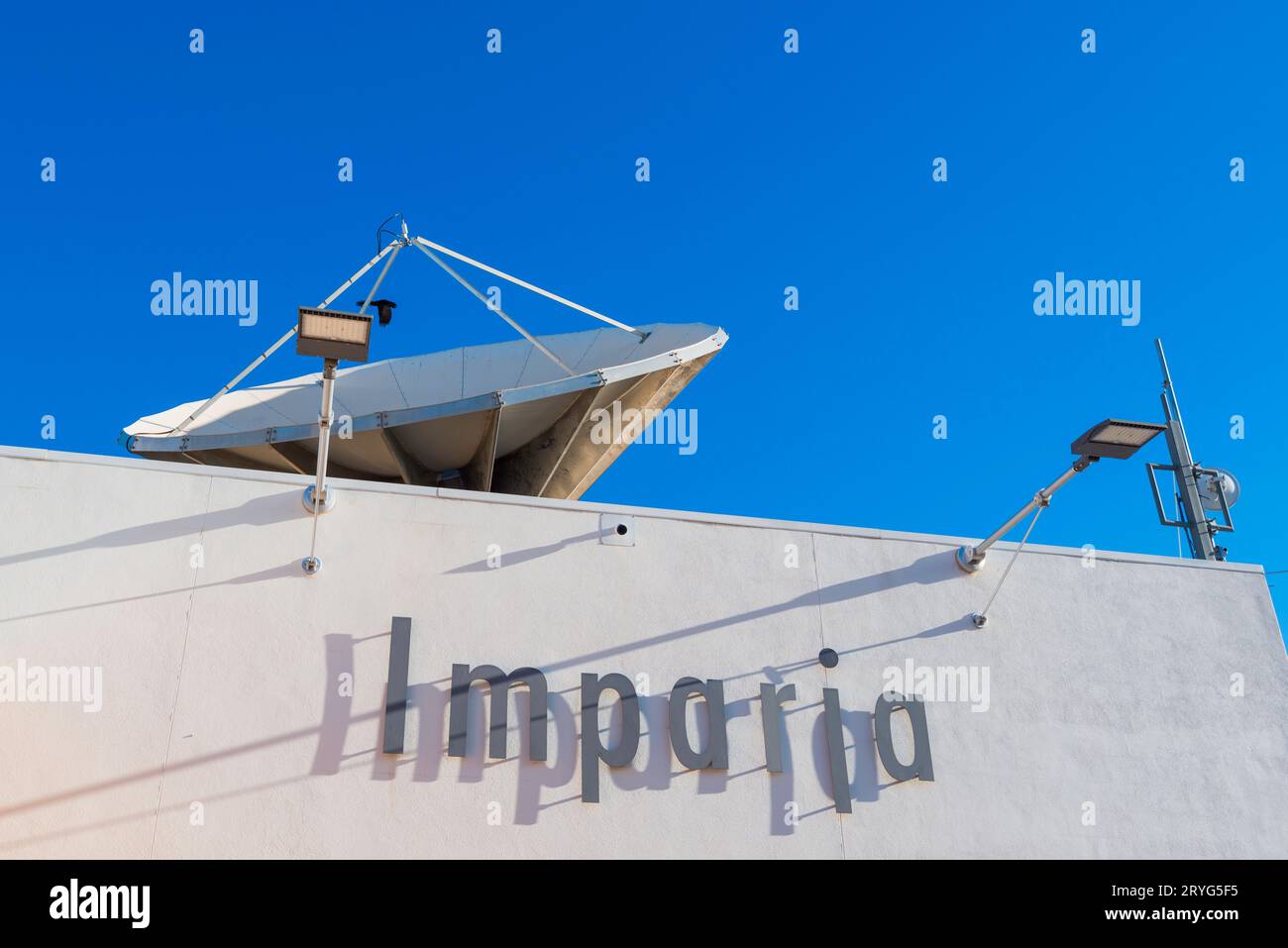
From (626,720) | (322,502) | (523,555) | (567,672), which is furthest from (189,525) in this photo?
(626,720)

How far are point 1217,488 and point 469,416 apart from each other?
36.4 ft

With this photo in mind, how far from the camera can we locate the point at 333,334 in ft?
36.3

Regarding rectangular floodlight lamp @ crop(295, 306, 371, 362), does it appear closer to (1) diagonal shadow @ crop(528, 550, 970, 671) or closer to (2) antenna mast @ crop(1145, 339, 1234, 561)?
(1) diagonal shadow @ crop(528, 550, 970, 671)

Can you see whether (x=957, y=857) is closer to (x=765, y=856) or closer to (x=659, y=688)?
(x=765, y=856)

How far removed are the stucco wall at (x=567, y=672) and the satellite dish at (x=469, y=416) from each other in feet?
8.47

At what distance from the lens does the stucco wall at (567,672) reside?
11.4 meters

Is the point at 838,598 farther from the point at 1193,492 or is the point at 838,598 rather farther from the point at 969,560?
the point at 1193,492

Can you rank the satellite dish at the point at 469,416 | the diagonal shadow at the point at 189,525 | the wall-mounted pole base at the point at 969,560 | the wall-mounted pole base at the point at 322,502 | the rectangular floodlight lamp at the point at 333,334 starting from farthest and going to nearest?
the satellite dish at the point at 469,416, the wall-mounted pole base at the point at 969,560, the wall-mounted pole base at the point at 322,502, the diagonal shadow at the point at 189,525, the rectangular floodlight lamp at the point at 333,334

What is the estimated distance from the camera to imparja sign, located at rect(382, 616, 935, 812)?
12.2m

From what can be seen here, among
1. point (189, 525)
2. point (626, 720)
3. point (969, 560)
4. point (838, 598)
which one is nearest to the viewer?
point (189, 525)

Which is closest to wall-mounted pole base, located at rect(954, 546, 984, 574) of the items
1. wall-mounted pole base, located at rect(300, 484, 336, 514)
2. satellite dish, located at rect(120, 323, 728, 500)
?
satellite dish, located at rect(120, 323, 728, 500)

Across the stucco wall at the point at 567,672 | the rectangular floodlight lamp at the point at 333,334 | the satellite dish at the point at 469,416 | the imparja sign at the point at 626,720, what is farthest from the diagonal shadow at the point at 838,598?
the rectangular floodlight lamp at the point at 333,334

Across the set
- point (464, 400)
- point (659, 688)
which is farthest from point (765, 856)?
point (464, 400)

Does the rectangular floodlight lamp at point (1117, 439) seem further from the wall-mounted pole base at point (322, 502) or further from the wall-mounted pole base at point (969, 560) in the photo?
the wall-mounted pole base at point (322, 502)
